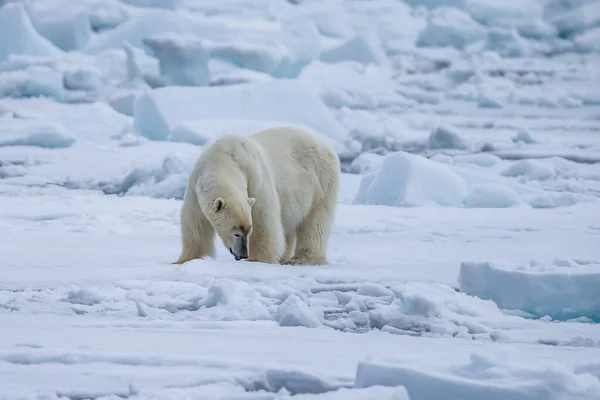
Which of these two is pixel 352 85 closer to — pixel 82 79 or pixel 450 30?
pixel 82 79

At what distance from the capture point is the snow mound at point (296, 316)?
113 inches

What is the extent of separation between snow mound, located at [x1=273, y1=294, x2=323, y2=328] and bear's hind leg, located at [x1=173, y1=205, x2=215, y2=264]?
3.24 feet

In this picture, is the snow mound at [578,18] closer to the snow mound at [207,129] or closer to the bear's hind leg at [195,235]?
the snow mound at [207,129]

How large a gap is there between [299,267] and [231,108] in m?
6.35

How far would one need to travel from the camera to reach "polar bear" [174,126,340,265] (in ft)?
12.0

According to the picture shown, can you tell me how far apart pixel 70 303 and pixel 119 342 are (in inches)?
25.7

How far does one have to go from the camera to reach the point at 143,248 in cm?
449

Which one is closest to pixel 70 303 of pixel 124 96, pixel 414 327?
pixel 414 327

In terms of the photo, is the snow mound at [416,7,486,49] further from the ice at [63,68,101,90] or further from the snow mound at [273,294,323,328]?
the snow mound at [273,294,323,328]

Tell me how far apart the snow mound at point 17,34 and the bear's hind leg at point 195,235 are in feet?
40.1

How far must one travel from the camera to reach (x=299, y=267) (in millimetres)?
3947

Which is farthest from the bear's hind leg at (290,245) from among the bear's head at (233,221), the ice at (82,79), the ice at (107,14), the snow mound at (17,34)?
the ice at (107,14)

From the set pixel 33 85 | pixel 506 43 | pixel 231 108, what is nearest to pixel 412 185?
pixel 231 108

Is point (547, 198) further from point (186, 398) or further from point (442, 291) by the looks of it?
point (186, 398)
